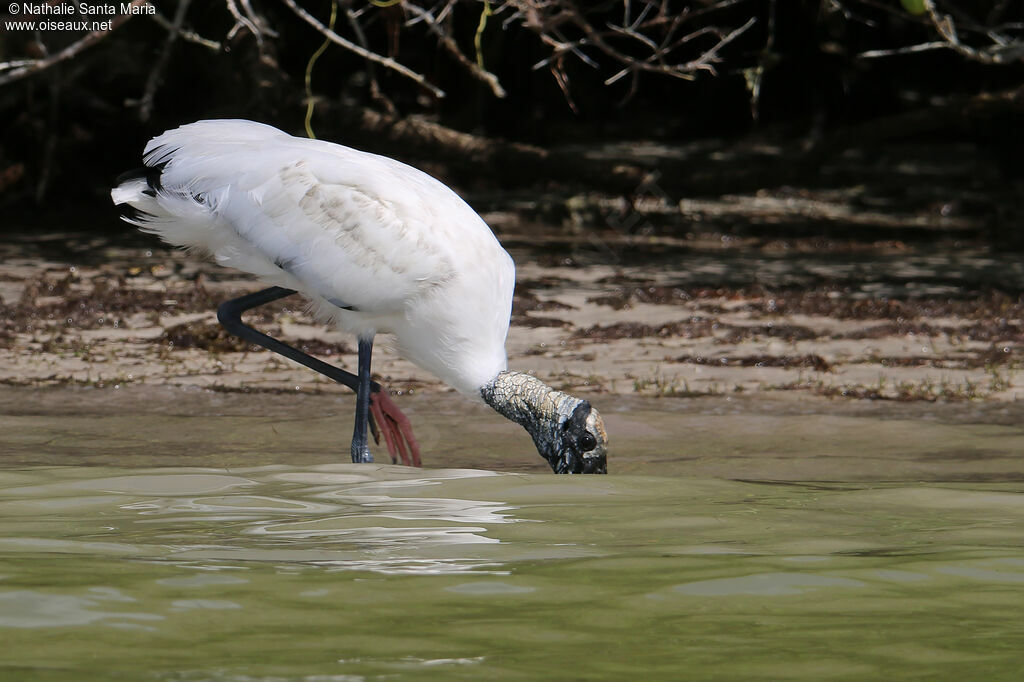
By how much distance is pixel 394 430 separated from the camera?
6.31 meters

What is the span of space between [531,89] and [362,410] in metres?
9.75

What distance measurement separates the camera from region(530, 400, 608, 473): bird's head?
18.0 feet

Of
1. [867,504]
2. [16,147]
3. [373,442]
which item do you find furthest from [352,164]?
[16,147]

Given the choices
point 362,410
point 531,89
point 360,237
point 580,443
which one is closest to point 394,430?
point 362,410

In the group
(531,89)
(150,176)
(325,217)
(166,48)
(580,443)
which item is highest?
(531,89)

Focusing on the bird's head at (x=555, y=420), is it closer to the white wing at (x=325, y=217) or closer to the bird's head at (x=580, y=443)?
the bird's head at (x=580, y=443)

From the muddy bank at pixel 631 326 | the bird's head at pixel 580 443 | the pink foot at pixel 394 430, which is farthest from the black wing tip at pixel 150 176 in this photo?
the bird's head at pixel 580 443

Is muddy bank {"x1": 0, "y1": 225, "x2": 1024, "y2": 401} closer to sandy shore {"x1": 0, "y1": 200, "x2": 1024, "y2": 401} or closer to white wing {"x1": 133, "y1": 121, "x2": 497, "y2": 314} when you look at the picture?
sandy shore {"x1": 0, "y1": 200, "x2": 1024, "y2": 401}

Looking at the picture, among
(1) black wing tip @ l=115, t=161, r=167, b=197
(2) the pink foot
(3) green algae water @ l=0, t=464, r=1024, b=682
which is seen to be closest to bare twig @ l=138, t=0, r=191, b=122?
(1) black wing tip @ l=115, t=161, r=167, b=197

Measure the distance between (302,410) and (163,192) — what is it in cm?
133

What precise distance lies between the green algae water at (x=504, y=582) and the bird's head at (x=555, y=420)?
0.66 m

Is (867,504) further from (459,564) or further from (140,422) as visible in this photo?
(140,422)

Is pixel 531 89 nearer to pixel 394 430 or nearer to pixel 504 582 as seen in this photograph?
pixel 394 430

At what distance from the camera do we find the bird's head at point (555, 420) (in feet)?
18.0
